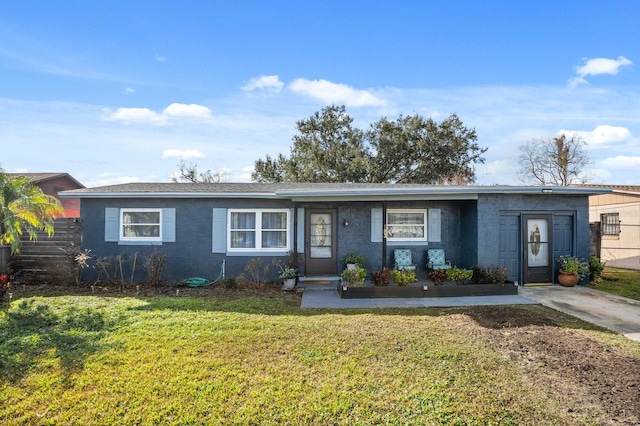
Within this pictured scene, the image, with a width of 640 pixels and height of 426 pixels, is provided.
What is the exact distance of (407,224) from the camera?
10227 mm

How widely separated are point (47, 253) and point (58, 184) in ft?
49.4

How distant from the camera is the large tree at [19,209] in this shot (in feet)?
27.3

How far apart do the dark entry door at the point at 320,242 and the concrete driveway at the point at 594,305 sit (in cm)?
483

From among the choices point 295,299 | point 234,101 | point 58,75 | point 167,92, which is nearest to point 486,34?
point 234,101

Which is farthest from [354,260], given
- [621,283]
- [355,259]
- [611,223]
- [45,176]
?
[45,176]

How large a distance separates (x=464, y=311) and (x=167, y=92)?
12215 mm

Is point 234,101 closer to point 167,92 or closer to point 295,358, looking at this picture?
point 167,92

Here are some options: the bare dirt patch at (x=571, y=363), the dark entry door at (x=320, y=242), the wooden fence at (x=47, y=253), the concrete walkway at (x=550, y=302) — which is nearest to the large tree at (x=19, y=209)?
the wooden fence at (x=47, y=253)

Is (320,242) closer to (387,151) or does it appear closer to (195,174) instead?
(387,151)

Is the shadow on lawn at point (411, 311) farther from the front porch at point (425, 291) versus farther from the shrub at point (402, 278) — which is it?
the shrub at point (402, 278)

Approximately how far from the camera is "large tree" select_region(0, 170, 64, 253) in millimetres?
8336

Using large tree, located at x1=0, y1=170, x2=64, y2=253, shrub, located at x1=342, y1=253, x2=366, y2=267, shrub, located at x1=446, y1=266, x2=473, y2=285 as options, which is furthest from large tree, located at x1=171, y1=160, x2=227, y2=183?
shrub, located at x1=446, y1=266, x2=473, y2=285

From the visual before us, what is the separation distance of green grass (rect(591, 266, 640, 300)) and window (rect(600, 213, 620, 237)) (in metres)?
3.26

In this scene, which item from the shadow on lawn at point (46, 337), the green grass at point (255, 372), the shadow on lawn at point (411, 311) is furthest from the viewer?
the shadow on lawn at point (411, 311)
